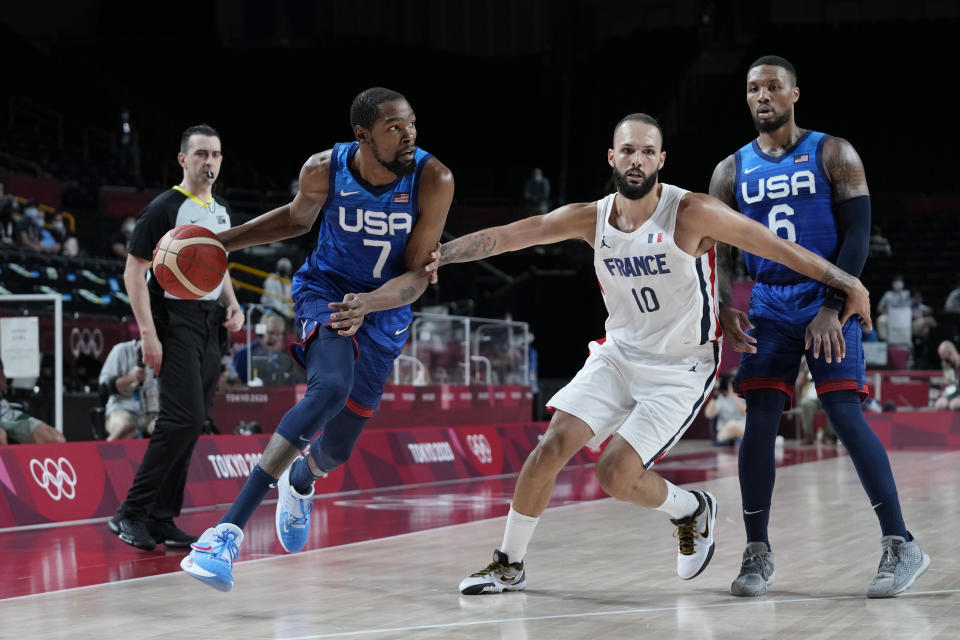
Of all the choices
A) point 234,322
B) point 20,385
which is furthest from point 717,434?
point 234,322

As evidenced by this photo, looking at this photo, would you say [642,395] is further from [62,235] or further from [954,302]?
[954,302]

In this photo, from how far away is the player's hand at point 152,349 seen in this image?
5863 mm

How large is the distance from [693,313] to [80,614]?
261cm

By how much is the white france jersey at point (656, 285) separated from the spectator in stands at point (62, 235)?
12.6 m

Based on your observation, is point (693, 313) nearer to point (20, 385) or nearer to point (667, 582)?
point (667, 582)

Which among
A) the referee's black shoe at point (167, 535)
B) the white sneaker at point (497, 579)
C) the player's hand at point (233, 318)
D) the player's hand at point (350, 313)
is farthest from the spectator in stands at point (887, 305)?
the player's hand at point (350, 313)

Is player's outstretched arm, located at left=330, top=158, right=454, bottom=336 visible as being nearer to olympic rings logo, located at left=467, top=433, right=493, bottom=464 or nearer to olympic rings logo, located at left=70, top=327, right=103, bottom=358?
olympic rings logo, located at left=467, top=433, right=493, bottom=464

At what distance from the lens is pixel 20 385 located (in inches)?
366

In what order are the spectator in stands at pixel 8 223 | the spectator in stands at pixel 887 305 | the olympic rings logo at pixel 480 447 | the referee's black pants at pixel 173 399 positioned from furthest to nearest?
the spectator in stands at pixel 887 305
the spectator in stands at pixel 8 223
the olympic rings logo at pixel 480 447
the referee's black pants at pixel 173 399

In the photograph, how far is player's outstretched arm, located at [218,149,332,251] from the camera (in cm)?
496

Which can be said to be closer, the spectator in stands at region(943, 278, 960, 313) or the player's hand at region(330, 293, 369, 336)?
the player's hand at region(330, 293, 369, 336)

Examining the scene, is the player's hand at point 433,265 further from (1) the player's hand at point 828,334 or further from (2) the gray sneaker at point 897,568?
(2) the gray sneaker at point 897,568

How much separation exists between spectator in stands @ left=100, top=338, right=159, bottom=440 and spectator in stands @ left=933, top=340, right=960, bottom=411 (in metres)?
12.6

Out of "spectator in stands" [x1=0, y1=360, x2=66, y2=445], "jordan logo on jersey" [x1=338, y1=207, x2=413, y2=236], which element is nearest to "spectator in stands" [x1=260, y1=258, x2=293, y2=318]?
"spectator in stands" [x1=0, y1=360, x2=66, y2=445]
